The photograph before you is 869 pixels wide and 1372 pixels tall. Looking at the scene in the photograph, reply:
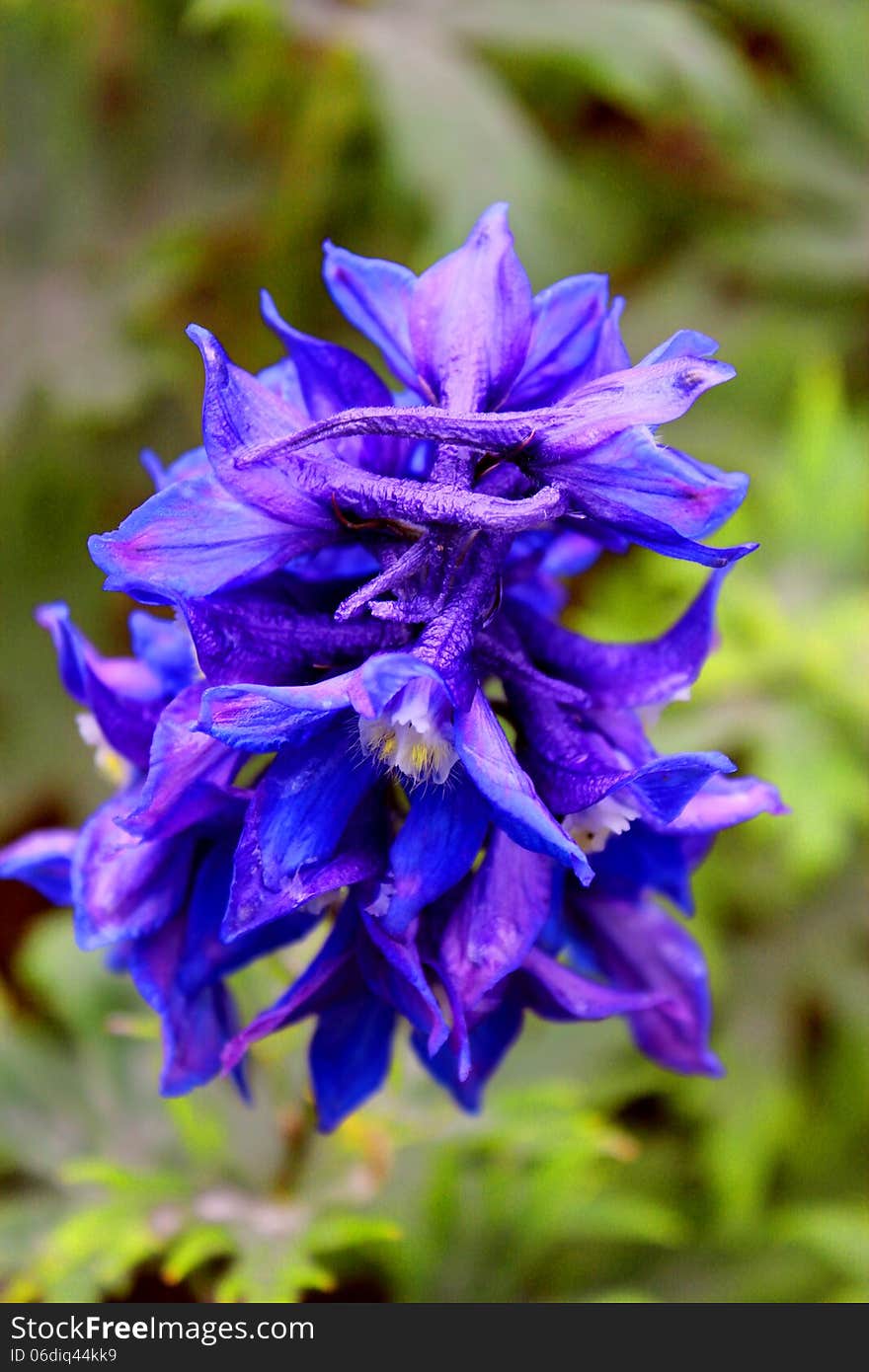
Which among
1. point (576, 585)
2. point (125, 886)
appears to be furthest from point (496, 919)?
point (576, 585)

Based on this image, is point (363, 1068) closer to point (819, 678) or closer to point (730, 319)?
A: point (819, 678)

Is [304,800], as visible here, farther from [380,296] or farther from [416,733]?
[380,296]

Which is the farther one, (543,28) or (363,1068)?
(543,28)

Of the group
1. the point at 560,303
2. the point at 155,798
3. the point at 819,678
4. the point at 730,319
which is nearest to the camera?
the point at 155,798

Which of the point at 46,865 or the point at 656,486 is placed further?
the point at 46,865

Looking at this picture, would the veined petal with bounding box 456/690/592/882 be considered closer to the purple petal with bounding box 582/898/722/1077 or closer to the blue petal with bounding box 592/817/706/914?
the blue petal with bounding box 592/817/706/914
